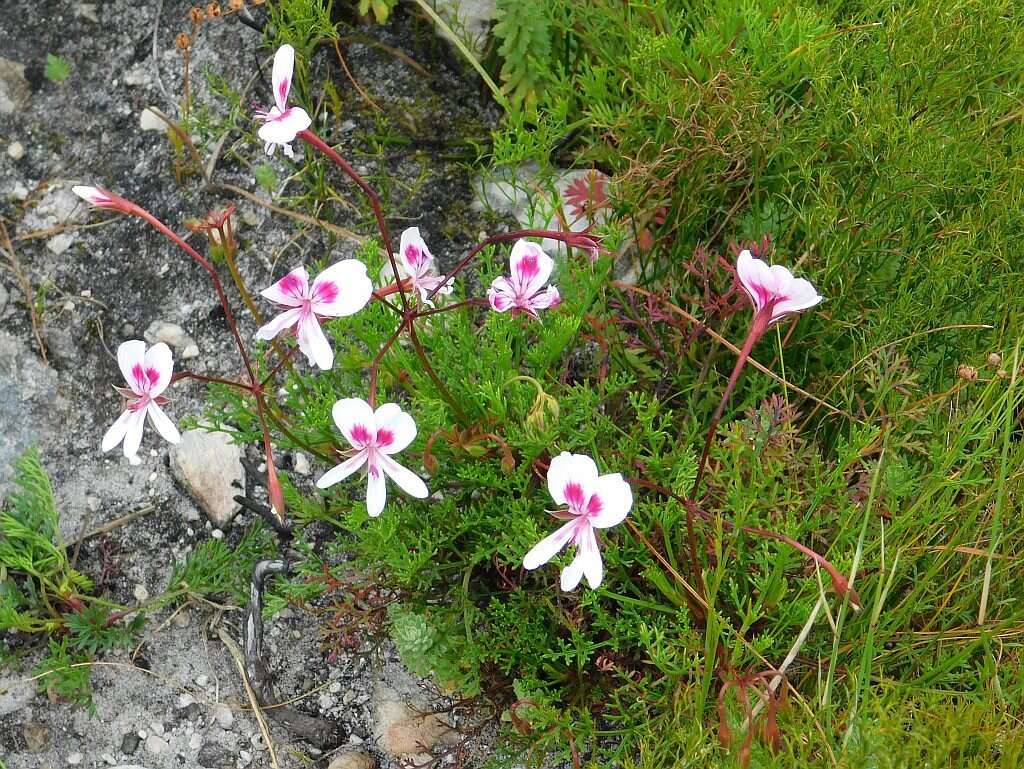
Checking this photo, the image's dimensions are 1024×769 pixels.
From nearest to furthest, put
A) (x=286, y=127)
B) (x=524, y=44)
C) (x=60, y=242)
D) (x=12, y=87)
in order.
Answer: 1. (x=286, y=127)
2. (x=524, y=44)
3. (x=60, y=242)
4. (x=12, y=87)

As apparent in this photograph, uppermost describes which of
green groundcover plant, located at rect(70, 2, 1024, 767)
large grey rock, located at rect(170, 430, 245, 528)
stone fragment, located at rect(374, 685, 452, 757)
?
green groundcover plant, located at rect(70, 2, 1024, 767)

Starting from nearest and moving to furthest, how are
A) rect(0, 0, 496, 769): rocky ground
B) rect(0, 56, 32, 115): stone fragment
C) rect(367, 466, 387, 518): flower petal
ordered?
rect(367, 466, 387, 518): flower petal → rect(0, 0, 496, 769): rocky ground → rect(0, 56, 32, 115): stone fragment

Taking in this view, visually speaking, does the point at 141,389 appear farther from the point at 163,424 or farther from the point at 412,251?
the point at 412,251

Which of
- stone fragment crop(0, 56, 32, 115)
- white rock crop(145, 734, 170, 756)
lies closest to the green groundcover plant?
white rock crop(145, 734, 170, 756)

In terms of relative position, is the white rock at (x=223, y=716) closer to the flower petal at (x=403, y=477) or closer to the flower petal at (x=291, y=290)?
the flower petal at (x=403, y=477)

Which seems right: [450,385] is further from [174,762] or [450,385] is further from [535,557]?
[174,762]

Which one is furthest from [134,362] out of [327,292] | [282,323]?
[327,292]

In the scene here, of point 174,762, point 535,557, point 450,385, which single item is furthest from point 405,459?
point 174,762

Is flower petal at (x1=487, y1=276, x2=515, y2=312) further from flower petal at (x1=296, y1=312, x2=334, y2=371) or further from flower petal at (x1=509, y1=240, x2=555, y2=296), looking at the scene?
flower petal at (x1=296, y1=312, x2=334, y2=371)
